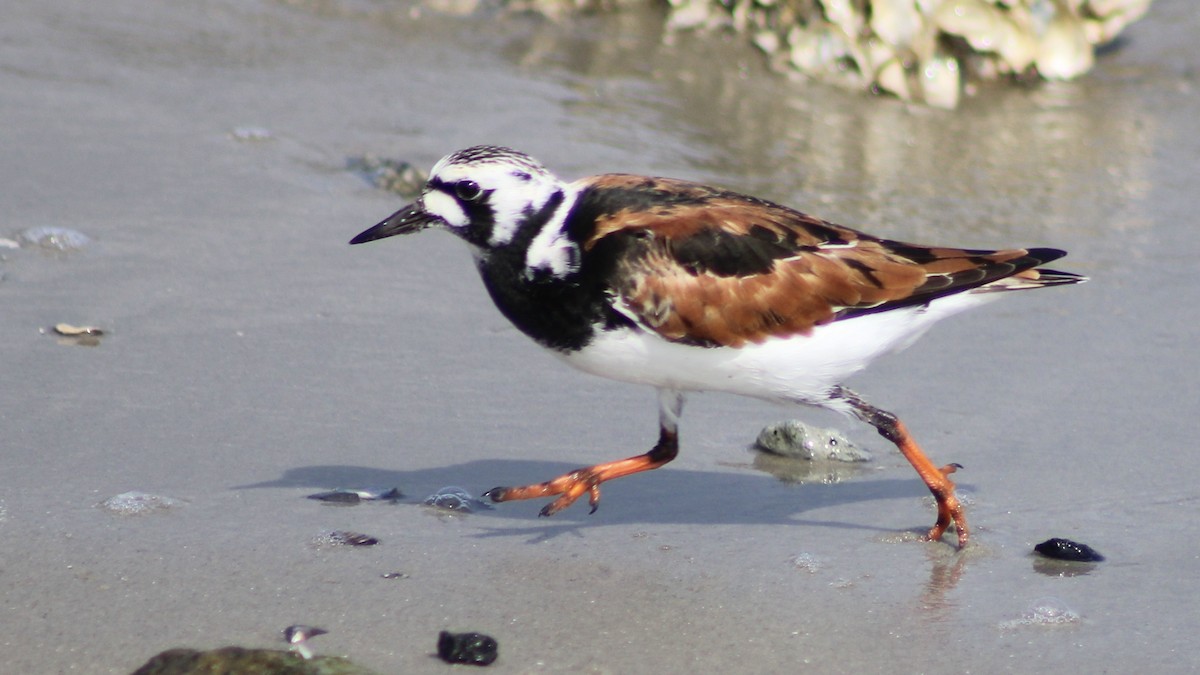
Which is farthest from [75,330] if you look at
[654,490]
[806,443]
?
[806,443]

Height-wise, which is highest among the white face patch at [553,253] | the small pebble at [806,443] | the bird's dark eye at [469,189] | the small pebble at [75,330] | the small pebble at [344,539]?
the bird's dark eye at [469,189]

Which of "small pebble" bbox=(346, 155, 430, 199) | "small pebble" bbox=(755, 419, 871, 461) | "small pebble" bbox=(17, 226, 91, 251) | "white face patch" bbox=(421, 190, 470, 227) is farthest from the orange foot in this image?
"small pebble" bbox=(346, 155, 430, 199)

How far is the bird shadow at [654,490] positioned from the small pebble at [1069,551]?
1.23 ft

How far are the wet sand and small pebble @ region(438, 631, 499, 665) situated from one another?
57 mm

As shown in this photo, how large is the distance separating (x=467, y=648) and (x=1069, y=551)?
161cm

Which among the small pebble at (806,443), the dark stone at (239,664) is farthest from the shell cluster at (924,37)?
the dark stone at (239,664)

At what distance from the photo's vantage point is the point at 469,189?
3.89 meters

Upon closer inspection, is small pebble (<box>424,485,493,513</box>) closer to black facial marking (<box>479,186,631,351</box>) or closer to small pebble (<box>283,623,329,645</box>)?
black facial marking (<box>479,186,631,351</box>)

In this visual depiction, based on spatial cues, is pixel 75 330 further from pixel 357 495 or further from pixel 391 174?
pixel 391 174

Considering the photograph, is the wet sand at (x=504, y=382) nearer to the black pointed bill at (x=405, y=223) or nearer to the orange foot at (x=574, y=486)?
the orange foot at (x=574, y=486)

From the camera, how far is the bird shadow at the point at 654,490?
13.0 ft

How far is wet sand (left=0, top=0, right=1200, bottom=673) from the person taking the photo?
3.32 metres

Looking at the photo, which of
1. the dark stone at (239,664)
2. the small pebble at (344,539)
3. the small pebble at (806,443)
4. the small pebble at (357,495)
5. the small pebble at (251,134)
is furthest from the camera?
the small pebble at (251,134)

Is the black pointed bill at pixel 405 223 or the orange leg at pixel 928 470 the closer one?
the orange leg at pixel 928 470
